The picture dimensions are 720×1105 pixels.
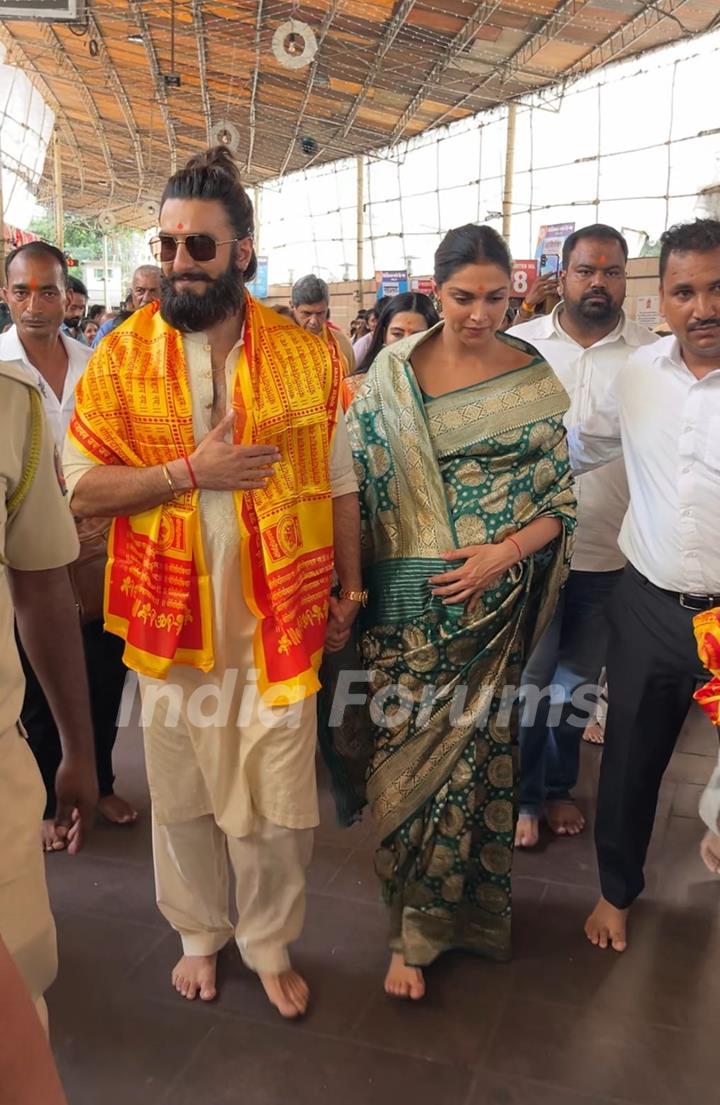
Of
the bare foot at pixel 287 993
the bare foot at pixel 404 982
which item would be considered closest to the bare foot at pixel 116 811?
the bare foot at pixel 287 993

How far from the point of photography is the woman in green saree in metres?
2.13

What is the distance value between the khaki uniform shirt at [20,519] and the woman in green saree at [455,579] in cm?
92

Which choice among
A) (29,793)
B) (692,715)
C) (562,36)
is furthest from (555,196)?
(29,793)

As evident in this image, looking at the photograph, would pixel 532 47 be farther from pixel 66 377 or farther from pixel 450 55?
pixel 66 377

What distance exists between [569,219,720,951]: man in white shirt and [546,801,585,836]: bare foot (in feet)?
1.72

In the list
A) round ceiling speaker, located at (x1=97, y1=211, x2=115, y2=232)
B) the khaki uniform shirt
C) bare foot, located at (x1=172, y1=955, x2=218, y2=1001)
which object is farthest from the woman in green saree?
round ceiling speaker, located at (x1=97, y1=211, x2=115, y2=232)

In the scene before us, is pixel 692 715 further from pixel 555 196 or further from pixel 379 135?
pixel 379 135

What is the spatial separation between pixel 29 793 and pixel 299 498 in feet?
2.94

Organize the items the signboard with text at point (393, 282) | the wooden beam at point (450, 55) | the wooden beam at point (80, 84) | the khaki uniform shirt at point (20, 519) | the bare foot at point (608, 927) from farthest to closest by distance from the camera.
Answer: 1. the signboard with text at point (393, 282)
2. the wooden beam at point (80, 84)
3. the wooden beam at point (450, 55)
4. the bare foot at point (608, 927)
5. the khaki uniform shirt at point (20, 519)

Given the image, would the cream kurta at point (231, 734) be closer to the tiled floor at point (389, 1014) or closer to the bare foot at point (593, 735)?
the tiled floor at point (389, 1014)

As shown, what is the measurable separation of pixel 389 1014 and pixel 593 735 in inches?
73.8

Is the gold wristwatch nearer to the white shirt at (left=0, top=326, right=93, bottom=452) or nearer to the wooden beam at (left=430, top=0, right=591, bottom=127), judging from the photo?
the white shirt at (left=0, top=326, right=93, bottom=452)

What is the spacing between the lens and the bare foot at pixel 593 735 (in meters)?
3.70

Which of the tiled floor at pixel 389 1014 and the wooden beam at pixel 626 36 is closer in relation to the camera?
the tiled floor at pixel 389 1014
